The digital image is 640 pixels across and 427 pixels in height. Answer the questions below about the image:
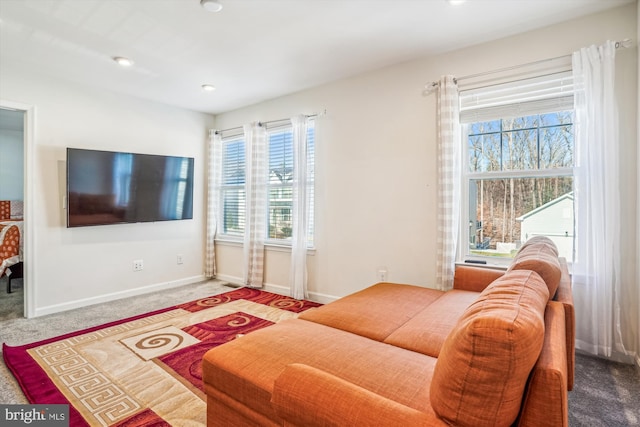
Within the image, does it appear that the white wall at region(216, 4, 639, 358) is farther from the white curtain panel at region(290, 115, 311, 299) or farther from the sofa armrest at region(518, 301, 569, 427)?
the sofa armrest at region(518, 301, 569, 427)

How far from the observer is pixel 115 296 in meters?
3.99

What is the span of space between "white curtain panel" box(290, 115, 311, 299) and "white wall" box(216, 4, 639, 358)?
13 centimetres

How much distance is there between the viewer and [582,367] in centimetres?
228

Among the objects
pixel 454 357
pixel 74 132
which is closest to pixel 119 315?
pixel 74 132

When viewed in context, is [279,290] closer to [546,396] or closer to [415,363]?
[415,363]

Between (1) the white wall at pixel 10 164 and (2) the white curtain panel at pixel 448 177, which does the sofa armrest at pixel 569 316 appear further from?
(1) the white wall at pixel 10 164

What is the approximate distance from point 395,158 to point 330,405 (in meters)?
2.62

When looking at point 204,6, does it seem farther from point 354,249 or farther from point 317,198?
point 354,249

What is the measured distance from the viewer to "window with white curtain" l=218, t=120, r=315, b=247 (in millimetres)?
4191

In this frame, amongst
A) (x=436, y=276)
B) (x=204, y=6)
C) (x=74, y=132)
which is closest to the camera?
(x=204, y=6)

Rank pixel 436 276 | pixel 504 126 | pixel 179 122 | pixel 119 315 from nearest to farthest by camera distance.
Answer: pixel 504 126, pixel 436 276, pixel 119 315, pixel 179 122

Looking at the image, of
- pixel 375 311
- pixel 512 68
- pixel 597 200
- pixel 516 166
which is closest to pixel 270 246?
pixel 375 311

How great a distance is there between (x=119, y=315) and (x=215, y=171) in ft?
7.54

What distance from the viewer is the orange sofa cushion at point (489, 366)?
2.63 feet
